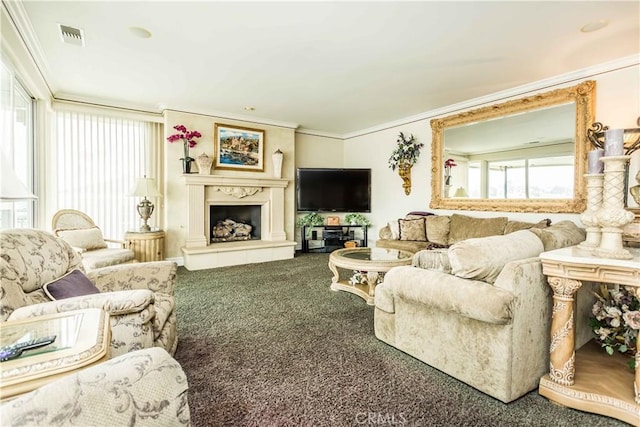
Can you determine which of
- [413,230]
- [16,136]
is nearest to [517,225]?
[413,230]

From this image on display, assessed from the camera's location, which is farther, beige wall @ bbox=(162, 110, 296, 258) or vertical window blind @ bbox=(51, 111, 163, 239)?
beige wall @ bbox=(162, 110, 296, 258)

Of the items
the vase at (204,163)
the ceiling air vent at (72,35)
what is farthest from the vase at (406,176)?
the ceiling air vent at (72,35)

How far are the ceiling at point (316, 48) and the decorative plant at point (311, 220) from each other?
2373mm

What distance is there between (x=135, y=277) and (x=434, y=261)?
2.11 m

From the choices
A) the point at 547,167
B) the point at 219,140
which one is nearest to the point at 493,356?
the point at 547,167

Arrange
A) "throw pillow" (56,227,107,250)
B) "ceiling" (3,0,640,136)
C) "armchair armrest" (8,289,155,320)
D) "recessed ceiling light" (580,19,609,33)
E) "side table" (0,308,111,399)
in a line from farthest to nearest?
"throw pillow" (56,227,107,250) < "recessed ceiling light" (580,19,609,33) < "ceiling" (3,0,640,136) < "armchair armrest" (8,289,155,320) < "side table" (0,308,111,399)

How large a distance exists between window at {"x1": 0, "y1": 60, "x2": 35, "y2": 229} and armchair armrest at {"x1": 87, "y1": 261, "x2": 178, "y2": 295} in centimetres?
117

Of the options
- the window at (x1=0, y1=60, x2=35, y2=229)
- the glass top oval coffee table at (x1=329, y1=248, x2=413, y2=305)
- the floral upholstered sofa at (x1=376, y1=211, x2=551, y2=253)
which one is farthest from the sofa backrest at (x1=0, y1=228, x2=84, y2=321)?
the floral upholstered sofa at (x1=376, y1=211, x2=551, y2=253)

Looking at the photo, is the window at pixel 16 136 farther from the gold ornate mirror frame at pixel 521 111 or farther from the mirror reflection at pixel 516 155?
the mirror reflection at pixel 516 155

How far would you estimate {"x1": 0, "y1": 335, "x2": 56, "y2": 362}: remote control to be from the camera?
92 centimetres

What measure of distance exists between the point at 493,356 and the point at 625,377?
85cm

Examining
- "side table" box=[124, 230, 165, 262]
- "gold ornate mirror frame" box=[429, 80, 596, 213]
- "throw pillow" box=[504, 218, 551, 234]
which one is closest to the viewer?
"gold ornate mirror frame" box=[429, 80, 596, 213]

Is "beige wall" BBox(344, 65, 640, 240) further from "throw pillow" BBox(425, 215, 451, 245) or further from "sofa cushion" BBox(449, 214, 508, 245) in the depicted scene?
"throw pillow" BBox(425, 215, 451, 245)

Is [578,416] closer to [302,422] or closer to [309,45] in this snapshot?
[302,422]
